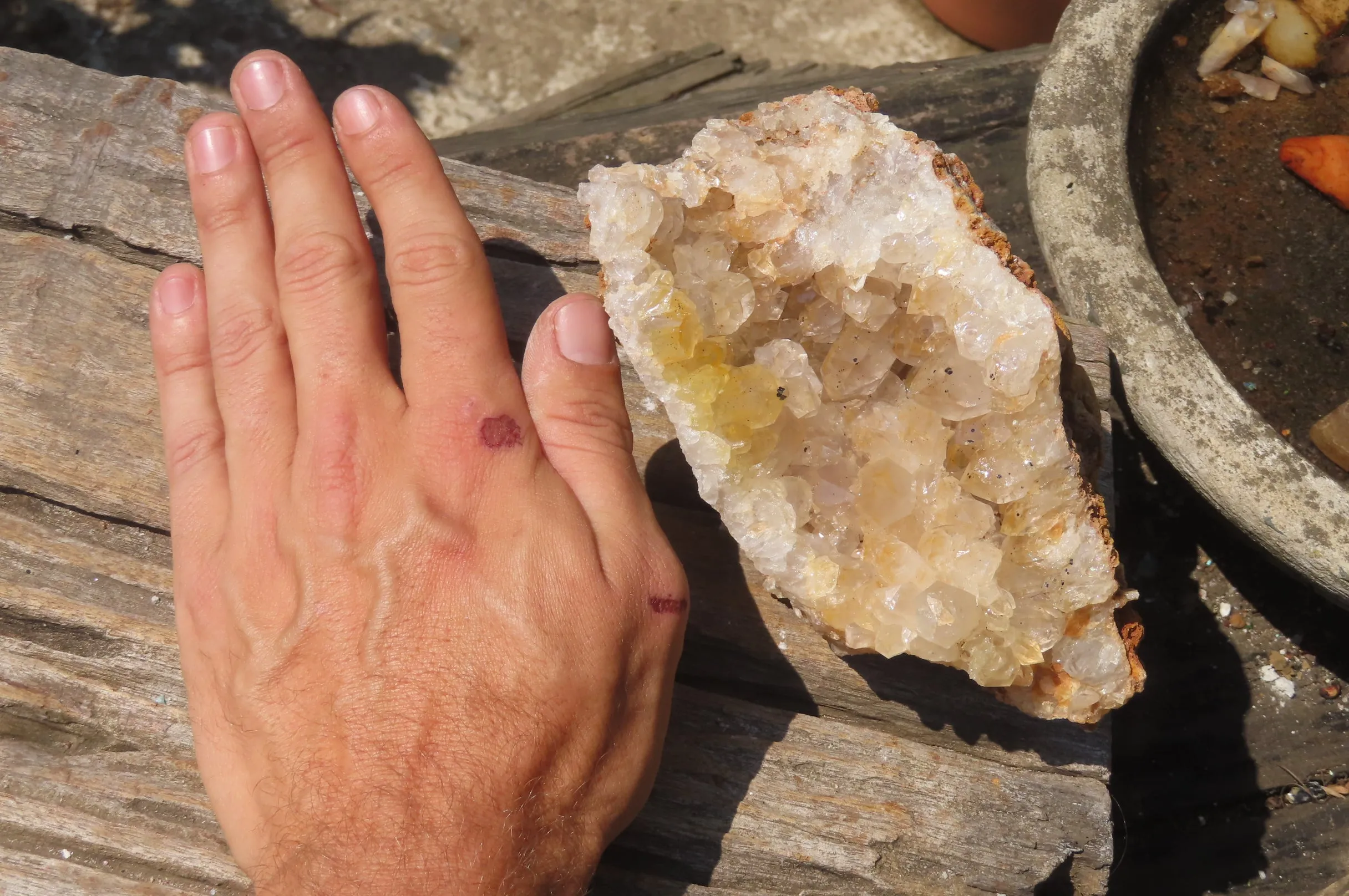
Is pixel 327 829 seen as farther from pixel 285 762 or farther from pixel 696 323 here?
pixel 696 323

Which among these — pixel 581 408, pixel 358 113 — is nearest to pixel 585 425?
pixel 581 408

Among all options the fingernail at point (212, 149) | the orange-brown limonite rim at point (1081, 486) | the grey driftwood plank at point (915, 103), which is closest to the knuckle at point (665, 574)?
the orange-brown limonite rim at point (1081, 486)

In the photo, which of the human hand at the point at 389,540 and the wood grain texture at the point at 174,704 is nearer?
the human hand at the point at 389,540

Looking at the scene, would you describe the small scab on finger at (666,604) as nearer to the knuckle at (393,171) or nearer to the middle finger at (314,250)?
the middle finger at (314,250)

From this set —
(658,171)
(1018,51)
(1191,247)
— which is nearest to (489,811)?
(658,171)

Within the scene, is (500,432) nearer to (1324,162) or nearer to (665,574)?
(665,574)

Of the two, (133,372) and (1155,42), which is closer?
(133,372)

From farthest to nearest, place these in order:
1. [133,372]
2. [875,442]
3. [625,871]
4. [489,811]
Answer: [133,372], [625,871], [875,442], [489,811]
